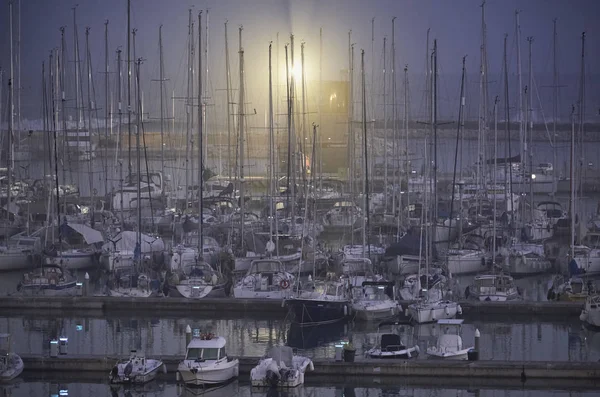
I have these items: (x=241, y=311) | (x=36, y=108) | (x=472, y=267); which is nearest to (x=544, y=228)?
(x=472, y=267)

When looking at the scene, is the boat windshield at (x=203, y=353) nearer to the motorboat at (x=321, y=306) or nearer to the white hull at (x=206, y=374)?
the white hull at (x=206, y=374)

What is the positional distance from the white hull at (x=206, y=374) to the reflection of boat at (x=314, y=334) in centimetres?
265

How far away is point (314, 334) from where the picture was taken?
1980cm

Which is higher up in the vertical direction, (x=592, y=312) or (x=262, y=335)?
(x=592, y=312)

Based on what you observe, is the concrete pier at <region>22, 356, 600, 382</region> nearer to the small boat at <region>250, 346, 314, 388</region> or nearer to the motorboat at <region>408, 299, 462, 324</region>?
the small boat at <region>250, 346, 314, 388</region>

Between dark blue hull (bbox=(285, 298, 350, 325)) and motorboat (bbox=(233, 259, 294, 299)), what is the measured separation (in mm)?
1155

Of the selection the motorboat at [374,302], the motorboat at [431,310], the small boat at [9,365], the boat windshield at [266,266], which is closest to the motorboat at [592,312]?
the motorboat at [431,310]

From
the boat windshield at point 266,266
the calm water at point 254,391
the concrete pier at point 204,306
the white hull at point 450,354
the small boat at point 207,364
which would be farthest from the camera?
the boat windshield at point 266,266

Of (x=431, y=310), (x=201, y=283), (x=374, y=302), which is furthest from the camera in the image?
(x=201, y=283)

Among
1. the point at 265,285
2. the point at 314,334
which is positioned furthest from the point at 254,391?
the point at 265,285

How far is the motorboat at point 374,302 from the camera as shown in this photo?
20.4 metres

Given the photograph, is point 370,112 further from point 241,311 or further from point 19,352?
point 19,352

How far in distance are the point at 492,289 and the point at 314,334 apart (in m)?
3.64

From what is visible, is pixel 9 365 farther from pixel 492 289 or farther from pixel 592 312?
pixel 592 312
